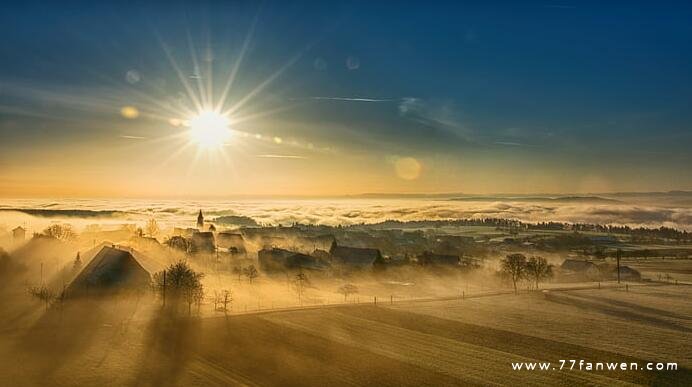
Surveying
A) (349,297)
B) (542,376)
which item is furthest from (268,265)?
(542,376)

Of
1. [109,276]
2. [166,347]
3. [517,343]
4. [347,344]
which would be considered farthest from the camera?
[109,276]

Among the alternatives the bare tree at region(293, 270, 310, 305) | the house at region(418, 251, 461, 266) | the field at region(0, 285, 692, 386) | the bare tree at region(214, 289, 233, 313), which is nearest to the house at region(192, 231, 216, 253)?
the bare tree at region(293, 270, 310, 305)

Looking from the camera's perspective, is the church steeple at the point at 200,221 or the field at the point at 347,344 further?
the church steeple at the point at 200,221


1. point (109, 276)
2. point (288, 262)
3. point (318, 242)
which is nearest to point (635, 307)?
point (288, 262)

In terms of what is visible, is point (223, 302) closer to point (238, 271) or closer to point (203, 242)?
point (238, 271)

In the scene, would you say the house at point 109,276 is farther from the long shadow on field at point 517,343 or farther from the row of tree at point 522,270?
the row of tree at point 522,270

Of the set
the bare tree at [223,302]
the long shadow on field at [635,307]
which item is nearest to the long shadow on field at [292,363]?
the bare tree at [223,302]
